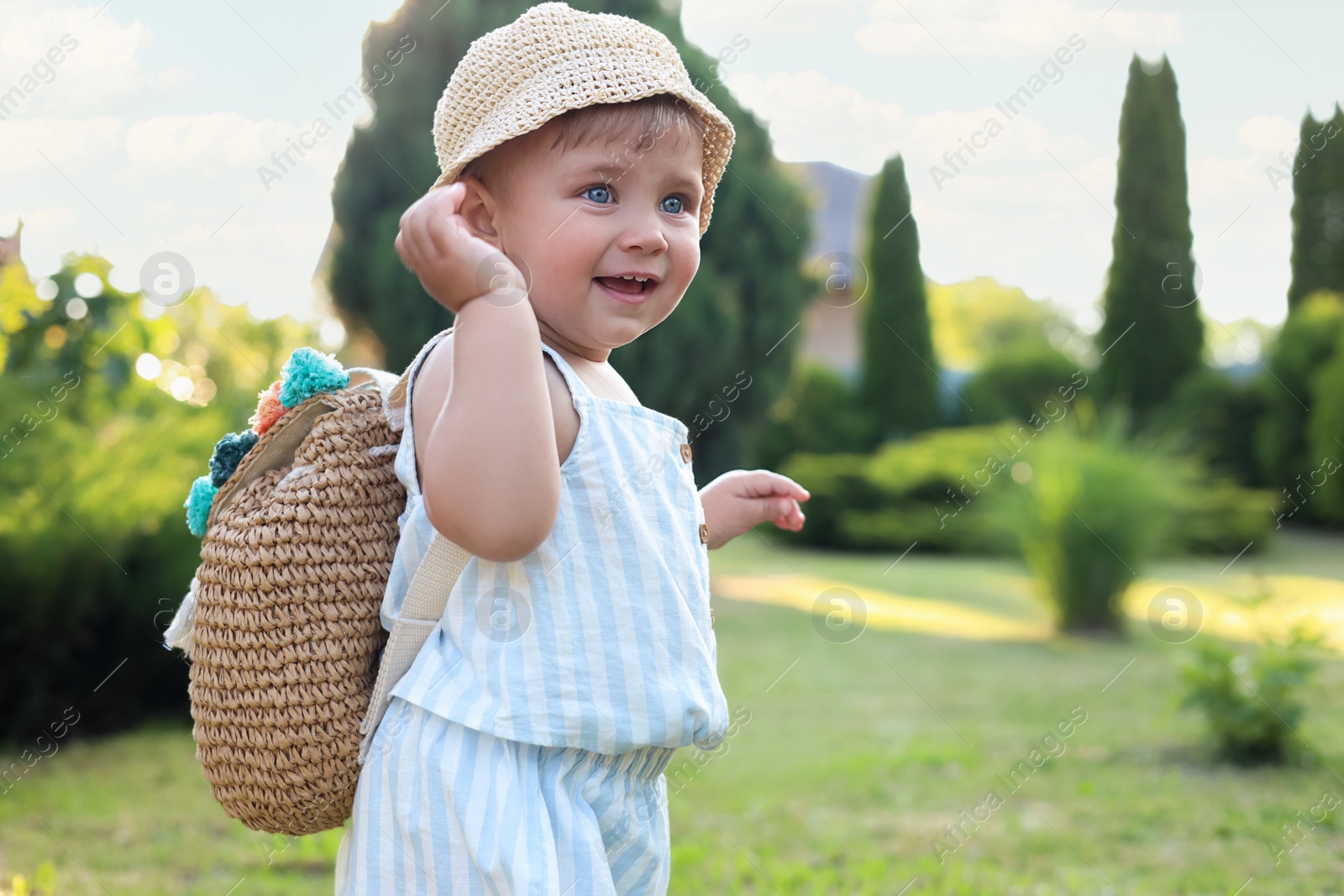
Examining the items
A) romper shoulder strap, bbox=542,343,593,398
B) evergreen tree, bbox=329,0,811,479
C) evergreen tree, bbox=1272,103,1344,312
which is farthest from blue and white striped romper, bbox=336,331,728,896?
evergreen tree, bbox=1272,103,1344,312

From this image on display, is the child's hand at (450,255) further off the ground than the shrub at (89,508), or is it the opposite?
the child's hand at (450,255)

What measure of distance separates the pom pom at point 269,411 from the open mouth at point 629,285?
507mm

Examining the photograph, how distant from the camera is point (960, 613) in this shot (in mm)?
9438

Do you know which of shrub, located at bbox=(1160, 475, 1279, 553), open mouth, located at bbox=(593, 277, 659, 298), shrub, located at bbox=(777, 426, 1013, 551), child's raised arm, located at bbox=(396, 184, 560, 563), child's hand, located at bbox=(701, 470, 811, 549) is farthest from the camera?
shrub, located at bbox=(777, 426, 1013, 551)

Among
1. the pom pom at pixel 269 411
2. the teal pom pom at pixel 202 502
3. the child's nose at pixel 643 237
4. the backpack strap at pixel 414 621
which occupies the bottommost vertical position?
the backpack strap at pixel 414 621

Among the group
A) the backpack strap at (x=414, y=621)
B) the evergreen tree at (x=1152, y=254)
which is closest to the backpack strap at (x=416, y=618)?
the backpack strap at (x=414, y=621)

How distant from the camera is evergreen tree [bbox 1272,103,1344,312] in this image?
1627cm

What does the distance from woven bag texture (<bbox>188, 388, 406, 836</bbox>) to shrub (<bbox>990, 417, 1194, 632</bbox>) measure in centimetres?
738

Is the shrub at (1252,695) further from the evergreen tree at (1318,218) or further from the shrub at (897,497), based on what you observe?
the evergreen tree at (1318,218)

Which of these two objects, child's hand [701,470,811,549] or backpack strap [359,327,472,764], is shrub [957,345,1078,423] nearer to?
child's hand [701,470,811,549]

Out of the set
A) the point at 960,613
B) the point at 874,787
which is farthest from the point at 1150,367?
the point at 874,787

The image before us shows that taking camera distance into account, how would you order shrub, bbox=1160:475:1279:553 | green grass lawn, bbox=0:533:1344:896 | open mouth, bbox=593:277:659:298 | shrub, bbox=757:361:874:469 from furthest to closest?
shrub, bbox=757:361:874:469
shrub, bbox=1160:475:1279:553
green grass lawn, bbox=0:533:1344:896
open mouth, bbox=593:277:659:298

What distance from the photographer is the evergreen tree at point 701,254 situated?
26.3 feet

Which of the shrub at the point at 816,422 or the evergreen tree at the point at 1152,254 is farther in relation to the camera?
the shrub at the point at 816,422
